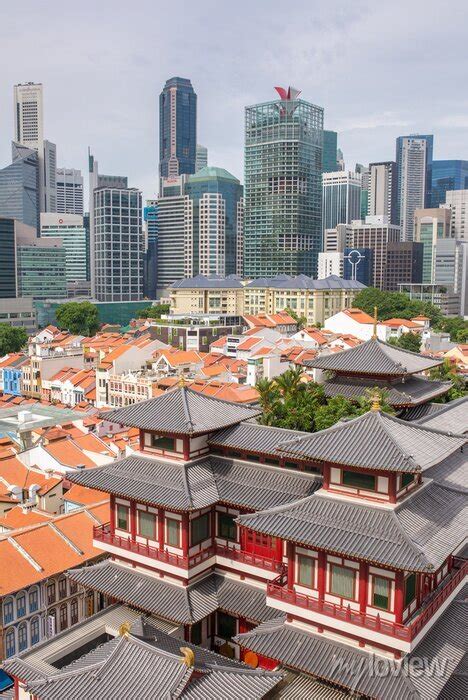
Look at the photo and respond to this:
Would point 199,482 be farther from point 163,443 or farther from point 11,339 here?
point 11,339

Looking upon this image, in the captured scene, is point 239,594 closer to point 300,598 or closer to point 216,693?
point 300,598

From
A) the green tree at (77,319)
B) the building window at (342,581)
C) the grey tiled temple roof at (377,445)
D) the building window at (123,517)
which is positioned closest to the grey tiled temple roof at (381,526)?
the building window at (342,581)

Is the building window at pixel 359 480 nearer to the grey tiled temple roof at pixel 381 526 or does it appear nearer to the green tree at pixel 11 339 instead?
the grey tiled temple roof at pixel 381 526

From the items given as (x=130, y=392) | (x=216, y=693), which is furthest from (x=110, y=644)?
(x=130, y=392)

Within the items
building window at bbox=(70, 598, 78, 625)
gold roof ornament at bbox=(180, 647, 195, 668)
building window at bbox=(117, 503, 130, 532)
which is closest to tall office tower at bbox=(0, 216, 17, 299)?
building window at bbox=(70, 598, 78, 625)

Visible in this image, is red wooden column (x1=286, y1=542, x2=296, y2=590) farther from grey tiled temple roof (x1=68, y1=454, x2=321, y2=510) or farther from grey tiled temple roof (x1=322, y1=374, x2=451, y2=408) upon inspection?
grey tiled temple roof (x1=322, y1=374, x2=451, y2=408)
